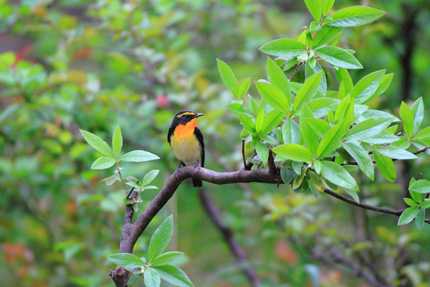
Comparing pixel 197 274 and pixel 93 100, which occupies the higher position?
pixel 93 100

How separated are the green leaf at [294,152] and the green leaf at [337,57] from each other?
333mm

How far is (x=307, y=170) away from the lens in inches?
50.9

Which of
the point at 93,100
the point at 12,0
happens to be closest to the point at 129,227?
the point at 93,100

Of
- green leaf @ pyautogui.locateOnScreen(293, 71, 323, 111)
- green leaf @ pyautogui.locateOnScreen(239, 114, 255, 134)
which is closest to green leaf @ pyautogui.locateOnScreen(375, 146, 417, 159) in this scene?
green leaf @ pyautogui.locateOnScreen(293, 71, 323, 111)

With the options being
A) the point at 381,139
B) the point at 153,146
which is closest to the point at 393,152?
the point at 381,139

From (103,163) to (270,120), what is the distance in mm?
563

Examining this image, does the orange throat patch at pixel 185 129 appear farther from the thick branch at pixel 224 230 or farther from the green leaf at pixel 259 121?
the green leaf at pixel 259 121

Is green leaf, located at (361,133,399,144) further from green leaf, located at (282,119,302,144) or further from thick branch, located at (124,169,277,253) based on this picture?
thick branch, located at (124,169,277,253)

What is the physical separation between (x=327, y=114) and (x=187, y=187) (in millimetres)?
3590

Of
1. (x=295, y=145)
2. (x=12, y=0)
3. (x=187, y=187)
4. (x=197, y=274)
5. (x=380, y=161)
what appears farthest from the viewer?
(x=12, y=0)

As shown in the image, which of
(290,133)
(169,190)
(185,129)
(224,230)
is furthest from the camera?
(224,230)

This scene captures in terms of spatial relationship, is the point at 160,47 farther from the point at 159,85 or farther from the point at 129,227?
the point at 129,227

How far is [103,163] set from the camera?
1.46 m

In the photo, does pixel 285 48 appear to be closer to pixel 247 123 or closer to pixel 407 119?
pixel 247 123
